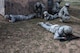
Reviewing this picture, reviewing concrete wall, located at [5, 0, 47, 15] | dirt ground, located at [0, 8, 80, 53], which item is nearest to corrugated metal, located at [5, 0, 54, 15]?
concrete wall, located at [5, 0, 47, 15]

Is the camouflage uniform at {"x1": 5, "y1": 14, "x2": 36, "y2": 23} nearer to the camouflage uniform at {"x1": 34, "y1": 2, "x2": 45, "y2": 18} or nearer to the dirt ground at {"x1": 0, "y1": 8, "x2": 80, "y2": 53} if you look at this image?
the camouflage uniform at {"x1": 34, "y1": 2, "x2": 45, "y2": 18}

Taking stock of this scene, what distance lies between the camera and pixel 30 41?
5922 mm

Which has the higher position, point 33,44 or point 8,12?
point 8,12

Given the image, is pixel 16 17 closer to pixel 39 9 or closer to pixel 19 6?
pixel 19 6

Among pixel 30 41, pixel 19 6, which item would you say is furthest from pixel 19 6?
pixel 30 41

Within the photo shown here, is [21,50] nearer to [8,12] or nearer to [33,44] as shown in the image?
[33,44]

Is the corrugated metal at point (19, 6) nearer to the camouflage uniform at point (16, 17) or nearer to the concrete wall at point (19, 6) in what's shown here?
the concrete wall at point (19, 6)

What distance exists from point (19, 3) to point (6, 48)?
432 centimetres

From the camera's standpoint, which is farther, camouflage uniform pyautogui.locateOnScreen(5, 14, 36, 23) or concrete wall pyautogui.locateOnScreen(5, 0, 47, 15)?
concrete wall pyautogui.locateOnScreen(5, 0, 47, 15)

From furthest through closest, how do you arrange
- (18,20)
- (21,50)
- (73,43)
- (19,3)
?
1. (19,3)
2. (18,20)
3. (73,43)
4. (21,50)

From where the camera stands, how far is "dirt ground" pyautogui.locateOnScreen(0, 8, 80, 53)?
5270 mm

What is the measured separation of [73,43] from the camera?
568 centimetres

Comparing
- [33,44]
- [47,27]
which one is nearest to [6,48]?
[33,44]

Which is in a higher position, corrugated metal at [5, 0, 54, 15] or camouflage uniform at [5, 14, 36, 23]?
corrugated metal at [5, 0, 54, 15]
